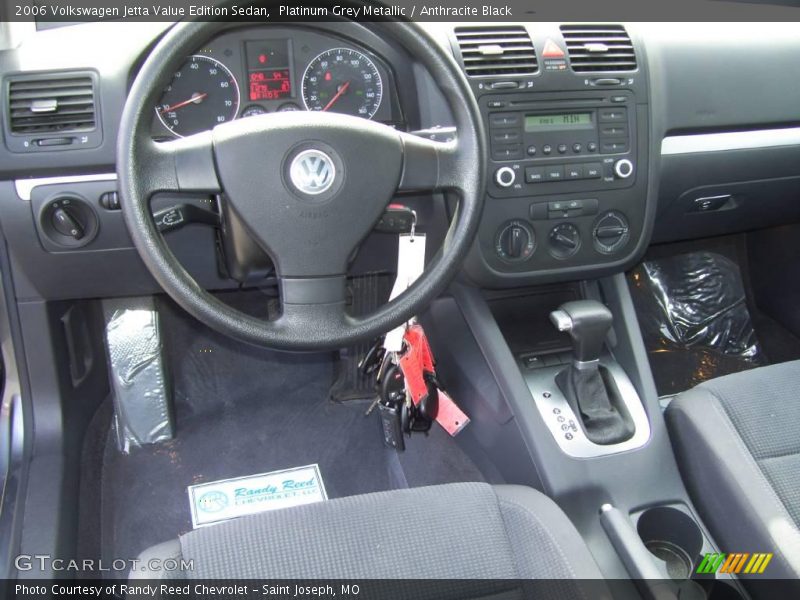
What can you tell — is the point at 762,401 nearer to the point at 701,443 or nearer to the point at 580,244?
the point at 701,443

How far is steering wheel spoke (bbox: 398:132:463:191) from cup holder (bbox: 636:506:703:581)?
0.72 metres

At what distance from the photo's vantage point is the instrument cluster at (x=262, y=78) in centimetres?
134

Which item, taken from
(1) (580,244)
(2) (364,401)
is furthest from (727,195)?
(2) (364,401)

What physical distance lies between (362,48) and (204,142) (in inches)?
17.5

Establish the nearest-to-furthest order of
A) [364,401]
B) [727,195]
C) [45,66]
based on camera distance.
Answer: [45,66]
[727,195]
[364,401]

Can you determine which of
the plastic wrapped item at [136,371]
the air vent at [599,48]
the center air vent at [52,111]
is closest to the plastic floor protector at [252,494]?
the plastic wrapped item at [136,371]

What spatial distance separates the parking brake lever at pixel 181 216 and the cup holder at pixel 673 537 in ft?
3.14

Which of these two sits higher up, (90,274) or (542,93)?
(542,93)

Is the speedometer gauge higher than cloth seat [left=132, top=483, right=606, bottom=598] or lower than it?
higher

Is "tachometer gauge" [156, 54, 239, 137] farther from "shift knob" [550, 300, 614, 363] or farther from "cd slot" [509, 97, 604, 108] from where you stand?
"shift knob" [550, 300, 614, 363]

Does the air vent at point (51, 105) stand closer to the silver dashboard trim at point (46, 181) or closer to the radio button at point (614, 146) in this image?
the silver dashboard trim at point (46, 181)

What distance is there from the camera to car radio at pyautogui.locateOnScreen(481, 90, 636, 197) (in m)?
1.42

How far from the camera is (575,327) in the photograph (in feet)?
→ 4.68

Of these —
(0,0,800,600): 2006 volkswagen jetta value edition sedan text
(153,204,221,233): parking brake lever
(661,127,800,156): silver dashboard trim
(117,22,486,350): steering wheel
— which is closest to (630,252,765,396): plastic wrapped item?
(0,0,800,600): 2006 volkswagen jetta value edition sedan text
